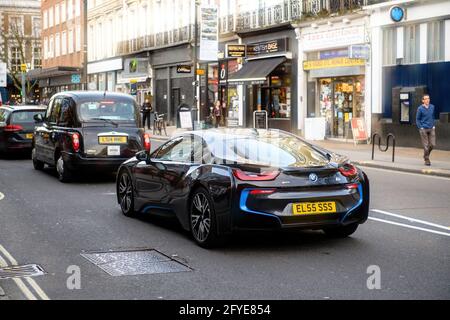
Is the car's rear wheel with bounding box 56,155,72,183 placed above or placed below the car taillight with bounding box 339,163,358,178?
below

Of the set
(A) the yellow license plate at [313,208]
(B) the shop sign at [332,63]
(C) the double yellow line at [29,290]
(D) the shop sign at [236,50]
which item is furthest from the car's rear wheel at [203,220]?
(D) the shop sign at [236,50]

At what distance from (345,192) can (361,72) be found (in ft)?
64.7

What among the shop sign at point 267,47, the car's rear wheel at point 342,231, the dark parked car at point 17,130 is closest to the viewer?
the car's rear wheel at point 342,231

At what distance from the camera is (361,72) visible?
2702 centimetres

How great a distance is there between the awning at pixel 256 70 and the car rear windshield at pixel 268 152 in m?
22.6

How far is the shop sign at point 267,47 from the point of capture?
106 feet

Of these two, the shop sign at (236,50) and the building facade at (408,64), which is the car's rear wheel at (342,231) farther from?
the shop sign at (236,50)

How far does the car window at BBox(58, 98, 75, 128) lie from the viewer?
1496cm

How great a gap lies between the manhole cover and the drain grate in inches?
22.9

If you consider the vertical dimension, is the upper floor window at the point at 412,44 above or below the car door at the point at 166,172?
above

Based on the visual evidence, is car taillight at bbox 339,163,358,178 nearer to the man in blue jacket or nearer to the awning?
the man in blue jacket

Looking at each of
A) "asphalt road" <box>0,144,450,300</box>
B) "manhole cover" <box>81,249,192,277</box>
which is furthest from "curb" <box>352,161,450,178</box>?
"manhole cover" <box>81,249,192,277</box>
